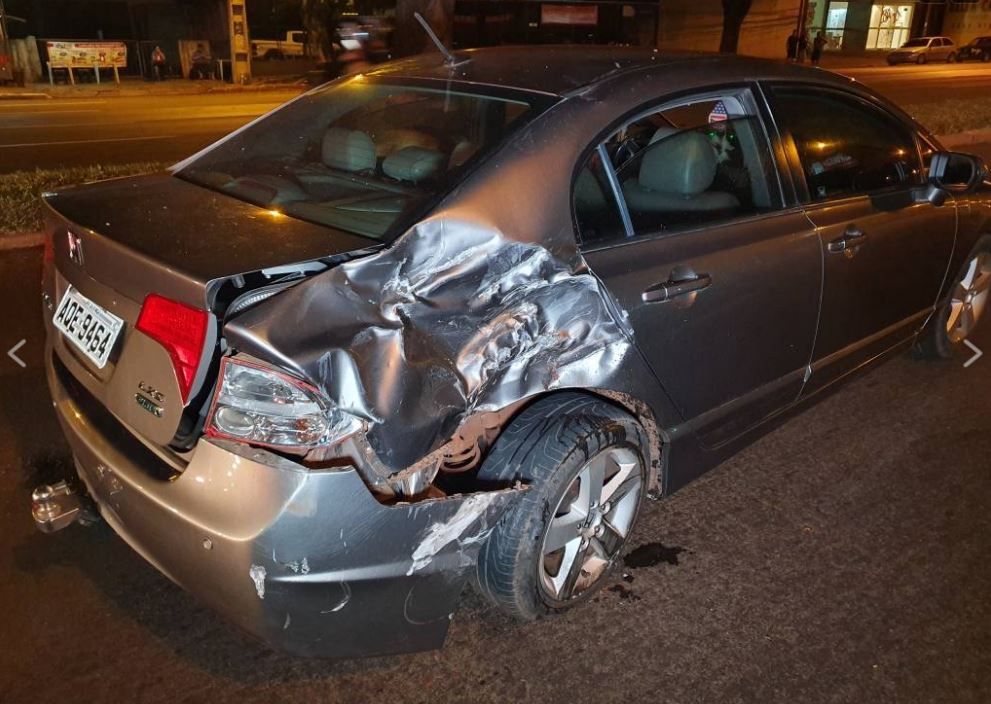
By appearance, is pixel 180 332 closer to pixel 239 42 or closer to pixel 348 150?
pixel 348 150

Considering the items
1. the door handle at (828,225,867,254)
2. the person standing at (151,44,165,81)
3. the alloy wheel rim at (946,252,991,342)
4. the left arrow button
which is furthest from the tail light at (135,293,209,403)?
the person standing at (151,44,165,81)

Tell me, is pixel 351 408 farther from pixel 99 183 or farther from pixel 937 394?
pixel 937 394

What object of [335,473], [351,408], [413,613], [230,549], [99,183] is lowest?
[413,613]

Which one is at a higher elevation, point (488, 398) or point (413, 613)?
point (488, 398)

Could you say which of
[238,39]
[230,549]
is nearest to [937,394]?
[230,549]

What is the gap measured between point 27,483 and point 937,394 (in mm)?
4389

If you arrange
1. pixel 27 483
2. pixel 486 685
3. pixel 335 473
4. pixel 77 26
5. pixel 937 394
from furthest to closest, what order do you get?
1. pixel 77 26
2. pixel 937 394
3. pixel 27 483
4. pixel 486 685
5. pixel 335 473

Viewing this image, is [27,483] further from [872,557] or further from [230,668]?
[872,557]

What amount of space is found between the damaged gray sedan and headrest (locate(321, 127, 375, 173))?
14 mm

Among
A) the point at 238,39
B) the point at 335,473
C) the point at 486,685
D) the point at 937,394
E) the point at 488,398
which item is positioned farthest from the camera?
the point at 238,39

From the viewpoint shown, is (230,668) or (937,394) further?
(937,394)

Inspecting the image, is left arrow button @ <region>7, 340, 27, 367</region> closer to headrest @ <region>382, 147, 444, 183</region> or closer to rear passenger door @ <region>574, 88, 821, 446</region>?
headrest @ <region>382, 147, 444, 183</region>

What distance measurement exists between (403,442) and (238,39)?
2792 cm

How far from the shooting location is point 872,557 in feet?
10.5
